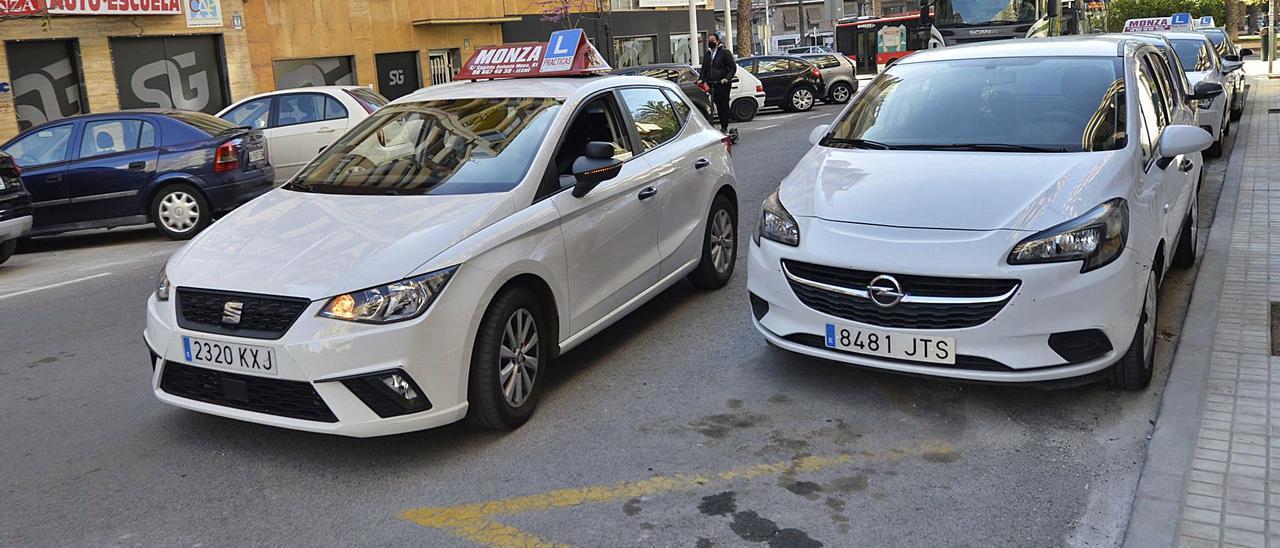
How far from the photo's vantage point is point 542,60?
6.84 m

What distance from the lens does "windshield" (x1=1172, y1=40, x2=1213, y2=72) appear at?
14156mm

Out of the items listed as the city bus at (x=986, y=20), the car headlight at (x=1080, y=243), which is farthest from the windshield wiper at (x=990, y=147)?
the city bus at (x=986, y=20)

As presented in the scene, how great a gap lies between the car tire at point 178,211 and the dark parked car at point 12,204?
1.53m

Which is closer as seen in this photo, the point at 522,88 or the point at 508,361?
the point at 508,361

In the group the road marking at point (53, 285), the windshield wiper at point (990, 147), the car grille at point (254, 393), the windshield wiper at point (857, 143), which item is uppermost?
the windshield wiper at point (857, 143)

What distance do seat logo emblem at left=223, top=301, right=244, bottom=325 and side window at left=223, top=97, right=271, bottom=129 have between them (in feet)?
34.2

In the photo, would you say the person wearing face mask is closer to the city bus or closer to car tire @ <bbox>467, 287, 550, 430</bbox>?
the city bus

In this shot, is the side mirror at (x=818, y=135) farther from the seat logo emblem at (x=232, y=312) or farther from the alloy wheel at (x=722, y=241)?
the seat logo emblem at (x=232, y=312)

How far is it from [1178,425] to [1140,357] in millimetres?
400

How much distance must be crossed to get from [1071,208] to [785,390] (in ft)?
5.12

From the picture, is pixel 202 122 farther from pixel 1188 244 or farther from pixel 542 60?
pixel 1188 244

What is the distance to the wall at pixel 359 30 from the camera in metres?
24.7

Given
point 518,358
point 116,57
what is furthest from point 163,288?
point 116,57

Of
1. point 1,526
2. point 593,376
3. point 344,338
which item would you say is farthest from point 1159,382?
point 1,526
